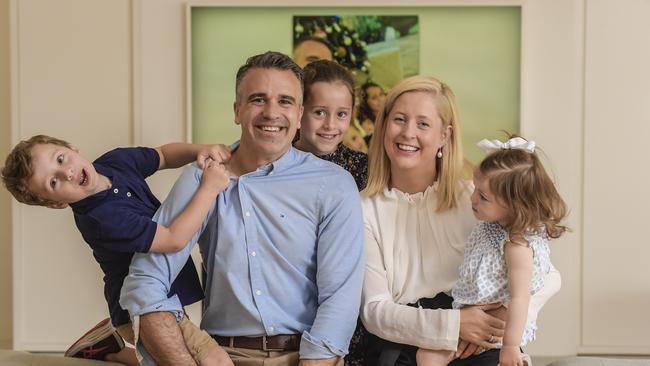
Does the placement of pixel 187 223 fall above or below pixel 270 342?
above

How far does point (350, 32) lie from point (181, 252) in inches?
107

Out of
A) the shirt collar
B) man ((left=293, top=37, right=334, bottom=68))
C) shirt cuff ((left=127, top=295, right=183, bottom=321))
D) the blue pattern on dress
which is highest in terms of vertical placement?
man ((left=293, top=37, right=334, bottom=68))

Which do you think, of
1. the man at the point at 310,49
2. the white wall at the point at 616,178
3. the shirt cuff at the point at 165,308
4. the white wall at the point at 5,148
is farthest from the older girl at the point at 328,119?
the white wall at the point at 5,148

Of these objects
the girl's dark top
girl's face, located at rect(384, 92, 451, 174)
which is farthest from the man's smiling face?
the girl's dark top

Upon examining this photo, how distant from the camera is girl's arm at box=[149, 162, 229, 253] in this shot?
92.8 inches

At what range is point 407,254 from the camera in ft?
8.74

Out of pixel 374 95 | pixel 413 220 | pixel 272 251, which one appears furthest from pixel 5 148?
pixel 413 220

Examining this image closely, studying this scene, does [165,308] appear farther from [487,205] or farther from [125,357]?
[487,205]

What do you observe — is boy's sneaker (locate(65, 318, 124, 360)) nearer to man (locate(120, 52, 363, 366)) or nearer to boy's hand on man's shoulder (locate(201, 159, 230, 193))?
man (locate(120, 52, 363, 366))

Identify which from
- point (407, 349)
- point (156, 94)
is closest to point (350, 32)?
point (156, 94)

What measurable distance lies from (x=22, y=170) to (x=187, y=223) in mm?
496

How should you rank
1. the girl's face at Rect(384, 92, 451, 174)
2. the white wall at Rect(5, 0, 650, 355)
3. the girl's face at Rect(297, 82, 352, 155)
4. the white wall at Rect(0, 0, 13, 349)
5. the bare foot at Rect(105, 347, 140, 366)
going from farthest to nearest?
the white wall at Rect(0, 0, 13, 349), the white wall at Rect(5, 0, 650, 355), the girl's face at Rect(297, 82, 352, 155), the bare foot at Rect(105, 347, 140, 366), the girl's face at Rect(384, 92, 451, 174)

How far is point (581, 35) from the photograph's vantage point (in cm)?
489

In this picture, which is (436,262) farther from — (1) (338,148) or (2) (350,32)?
(2) (350,32)
